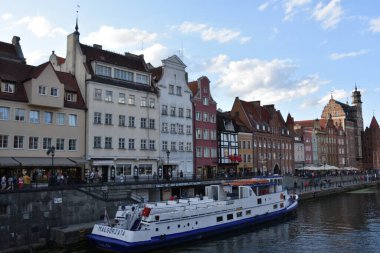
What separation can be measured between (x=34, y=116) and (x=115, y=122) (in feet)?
36.5

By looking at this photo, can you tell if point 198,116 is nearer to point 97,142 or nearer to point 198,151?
point 198,151

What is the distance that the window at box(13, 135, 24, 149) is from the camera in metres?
41.8

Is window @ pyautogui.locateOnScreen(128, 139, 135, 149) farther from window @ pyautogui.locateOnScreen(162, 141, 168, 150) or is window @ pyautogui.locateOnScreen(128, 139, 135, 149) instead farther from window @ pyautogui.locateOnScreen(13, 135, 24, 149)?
window @ pyautogui.locateOnScreen(13, 135, 24, 149)

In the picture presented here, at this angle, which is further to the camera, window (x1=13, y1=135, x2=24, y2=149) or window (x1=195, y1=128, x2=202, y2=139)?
window (x1=195, y1=128, x2=202, y2=139)

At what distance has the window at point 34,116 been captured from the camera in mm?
43162

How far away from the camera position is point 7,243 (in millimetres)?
30062

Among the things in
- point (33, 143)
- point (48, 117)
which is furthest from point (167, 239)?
point (48, 117)

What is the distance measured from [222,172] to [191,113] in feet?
38.2

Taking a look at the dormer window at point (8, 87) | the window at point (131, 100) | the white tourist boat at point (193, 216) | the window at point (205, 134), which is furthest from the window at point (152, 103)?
the dormer window at point (8, 87)

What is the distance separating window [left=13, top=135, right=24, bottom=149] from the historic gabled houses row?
0.11 metres

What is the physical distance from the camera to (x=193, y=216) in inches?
1421

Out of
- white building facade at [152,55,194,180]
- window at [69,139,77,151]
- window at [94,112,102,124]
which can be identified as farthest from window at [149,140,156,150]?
window at [69,139,77,151]

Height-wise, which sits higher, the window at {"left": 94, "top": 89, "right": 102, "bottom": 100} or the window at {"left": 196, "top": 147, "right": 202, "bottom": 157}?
the window at {"left": 94, "top": 89, "right": 102, "bottom": 100}

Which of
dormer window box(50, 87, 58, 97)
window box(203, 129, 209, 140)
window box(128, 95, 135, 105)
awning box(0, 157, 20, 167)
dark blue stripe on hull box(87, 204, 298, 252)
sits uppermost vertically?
window box(128, 95, 135, 105)
